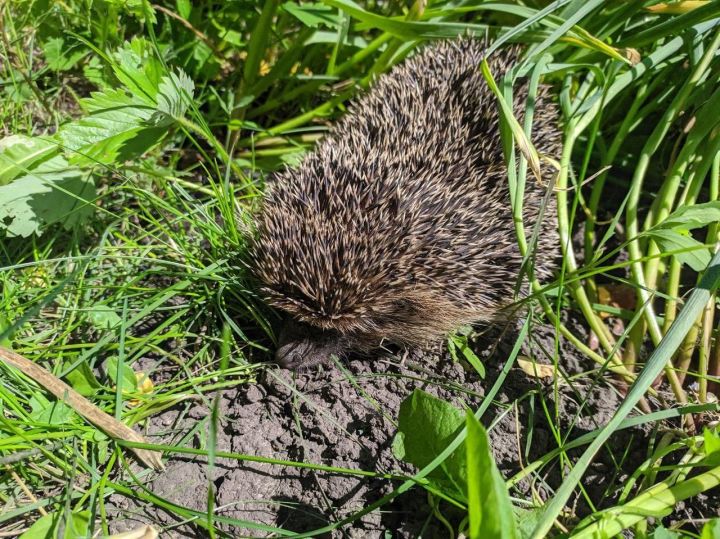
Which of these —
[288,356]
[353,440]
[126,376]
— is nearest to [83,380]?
[126,376]

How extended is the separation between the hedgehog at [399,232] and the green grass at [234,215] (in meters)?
0.22

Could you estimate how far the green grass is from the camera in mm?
2408

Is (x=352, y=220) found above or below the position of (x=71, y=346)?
above

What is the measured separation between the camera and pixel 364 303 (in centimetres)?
289

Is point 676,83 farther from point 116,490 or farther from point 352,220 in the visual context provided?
point 116,490

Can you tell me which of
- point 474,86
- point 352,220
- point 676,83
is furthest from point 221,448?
point 676,83

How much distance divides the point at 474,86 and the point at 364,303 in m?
1.32

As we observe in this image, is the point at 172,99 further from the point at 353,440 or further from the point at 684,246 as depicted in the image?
the point at 684,246

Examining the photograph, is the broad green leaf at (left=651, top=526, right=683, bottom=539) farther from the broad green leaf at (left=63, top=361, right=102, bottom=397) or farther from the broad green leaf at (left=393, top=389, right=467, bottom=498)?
the broad green leaf at (left=63, top=361, right=102, bottom=397)

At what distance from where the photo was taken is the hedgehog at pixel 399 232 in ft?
9.33

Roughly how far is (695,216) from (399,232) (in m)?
1.16

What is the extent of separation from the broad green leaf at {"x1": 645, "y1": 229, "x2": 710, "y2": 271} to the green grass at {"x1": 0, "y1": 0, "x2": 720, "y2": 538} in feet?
0.04

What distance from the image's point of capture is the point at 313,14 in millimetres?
3750

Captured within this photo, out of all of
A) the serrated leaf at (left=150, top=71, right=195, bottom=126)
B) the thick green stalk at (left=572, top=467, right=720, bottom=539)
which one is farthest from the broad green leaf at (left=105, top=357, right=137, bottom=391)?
the thick green stalk at (left=572, top=467, right=720, bottom=539)
